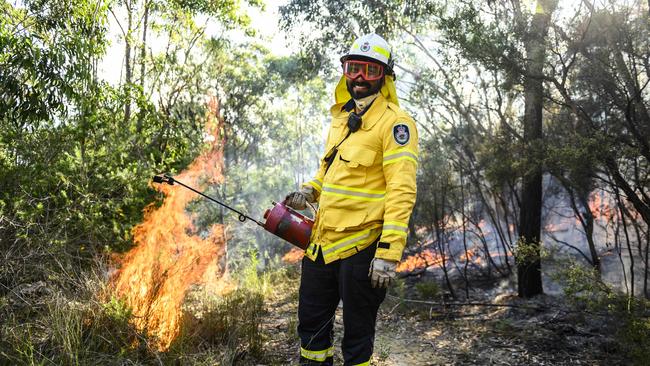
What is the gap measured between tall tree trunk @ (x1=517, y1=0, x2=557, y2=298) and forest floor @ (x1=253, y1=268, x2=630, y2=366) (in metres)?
0.45

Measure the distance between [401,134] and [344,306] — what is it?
3.26 ft

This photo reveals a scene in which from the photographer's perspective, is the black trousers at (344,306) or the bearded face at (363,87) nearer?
the black trousers at (344,306)

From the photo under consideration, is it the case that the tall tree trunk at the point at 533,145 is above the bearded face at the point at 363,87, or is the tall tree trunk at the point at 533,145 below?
above

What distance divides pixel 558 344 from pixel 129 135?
210 inches

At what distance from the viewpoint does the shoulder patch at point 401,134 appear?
2.55 metres

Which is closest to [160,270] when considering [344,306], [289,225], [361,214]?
[289,225]

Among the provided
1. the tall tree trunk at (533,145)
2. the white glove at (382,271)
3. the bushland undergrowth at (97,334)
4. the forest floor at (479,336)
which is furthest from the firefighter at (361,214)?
the tall tree trunk at (533,145)

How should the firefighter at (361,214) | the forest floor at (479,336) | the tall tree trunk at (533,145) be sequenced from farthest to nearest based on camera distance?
the tall tree trunk at (533,145) → the forest floor at (479,336) → the firefighter at (361,214)

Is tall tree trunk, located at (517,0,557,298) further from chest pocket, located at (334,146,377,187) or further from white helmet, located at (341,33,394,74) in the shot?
chest pocket, located at (334,146,377,187)

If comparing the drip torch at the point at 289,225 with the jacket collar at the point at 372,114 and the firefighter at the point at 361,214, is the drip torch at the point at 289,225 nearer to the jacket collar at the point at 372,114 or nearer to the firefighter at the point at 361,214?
the firefighter at the point at 361,214

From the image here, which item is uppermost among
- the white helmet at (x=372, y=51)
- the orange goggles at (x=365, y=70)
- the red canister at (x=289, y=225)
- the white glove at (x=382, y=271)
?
the white helmet at (x=372, y=51)

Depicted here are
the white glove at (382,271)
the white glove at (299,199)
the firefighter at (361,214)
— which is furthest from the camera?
the white glove at (299,199)

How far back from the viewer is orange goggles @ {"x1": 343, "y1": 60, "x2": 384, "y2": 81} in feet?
9.16

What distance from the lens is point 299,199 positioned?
309cm
